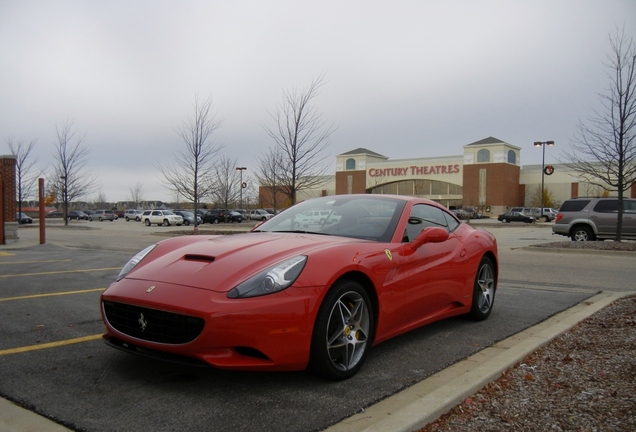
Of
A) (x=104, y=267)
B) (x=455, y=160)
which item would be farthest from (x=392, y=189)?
(x=104, y=267)

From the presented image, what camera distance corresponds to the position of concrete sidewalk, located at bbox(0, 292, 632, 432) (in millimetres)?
2688

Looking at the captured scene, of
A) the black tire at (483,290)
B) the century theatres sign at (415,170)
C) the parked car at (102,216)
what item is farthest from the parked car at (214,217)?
the black tire at (483,290)

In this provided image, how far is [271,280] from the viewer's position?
3223 mm

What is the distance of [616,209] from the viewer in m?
18.0

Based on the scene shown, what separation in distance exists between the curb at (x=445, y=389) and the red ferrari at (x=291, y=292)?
1.69 ft

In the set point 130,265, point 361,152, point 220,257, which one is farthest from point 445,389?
point 361,152

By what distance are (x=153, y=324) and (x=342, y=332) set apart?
128cm

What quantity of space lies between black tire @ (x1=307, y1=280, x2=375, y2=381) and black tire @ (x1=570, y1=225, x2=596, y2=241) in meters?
17.4

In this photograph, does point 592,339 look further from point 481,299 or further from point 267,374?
point 267,374

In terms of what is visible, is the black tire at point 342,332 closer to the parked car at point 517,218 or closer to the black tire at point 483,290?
the black tire at point 483,290

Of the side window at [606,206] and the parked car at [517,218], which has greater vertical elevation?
the side window at [606,206]

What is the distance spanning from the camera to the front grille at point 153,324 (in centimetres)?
306

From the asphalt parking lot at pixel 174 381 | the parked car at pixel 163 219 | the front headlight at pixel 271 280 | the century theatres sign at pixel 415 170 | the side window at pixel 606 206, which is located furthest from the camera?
the century theatres sign at pixel 415 170

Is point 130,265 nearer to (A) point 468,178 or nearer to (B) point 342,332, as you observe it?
(B) point 342,332
